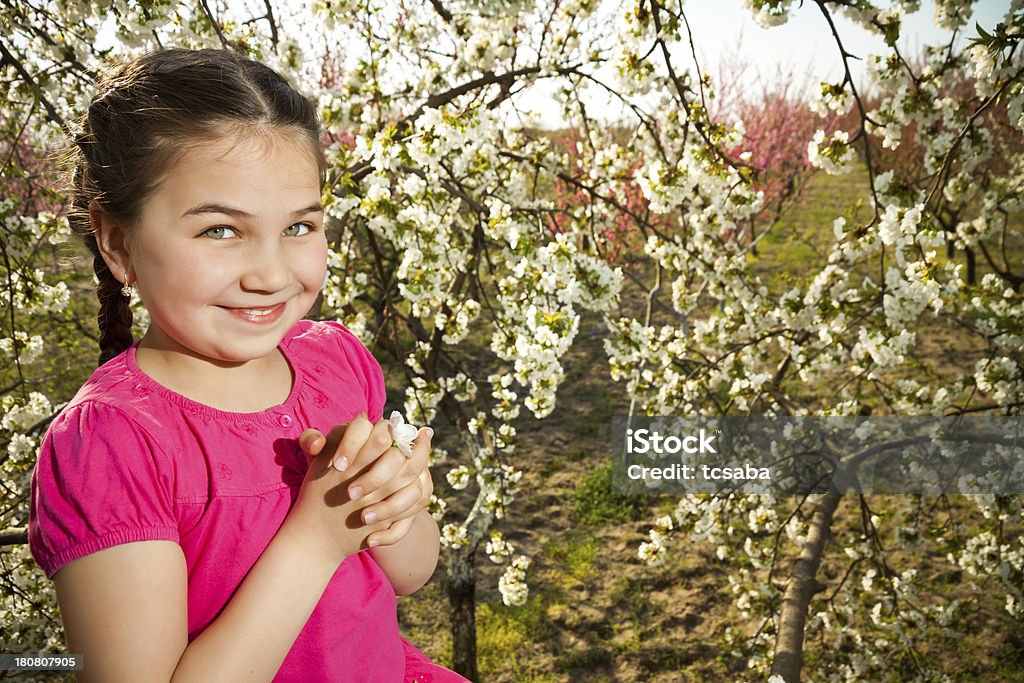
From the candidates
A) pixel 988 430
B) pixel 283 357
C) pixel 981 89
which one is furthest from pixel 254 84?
pixel 988 430

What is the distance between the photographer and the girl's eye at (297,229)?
924 mm

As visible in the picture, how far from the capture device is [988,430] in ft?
10.2

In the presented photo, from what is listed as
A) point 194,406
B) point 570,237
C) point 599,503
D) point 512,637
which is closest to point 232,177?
point 194,406

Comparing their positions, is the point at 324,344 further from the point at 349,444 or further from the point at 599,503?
the point at 599,503

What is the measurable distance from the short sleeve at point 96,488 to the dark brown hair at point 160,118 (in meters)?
0.23

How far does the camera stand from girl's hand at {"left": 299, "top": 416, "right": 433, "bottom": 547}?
2.80 ft

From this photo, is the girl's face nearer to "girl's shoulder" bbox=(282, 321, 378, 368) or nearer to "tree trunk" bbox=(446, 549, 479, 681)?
"girl's shoulder" bbox=(282, 321, 378, 368)

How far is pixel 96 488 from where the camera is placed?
2.60ft

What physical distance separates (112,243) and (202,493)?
31cm

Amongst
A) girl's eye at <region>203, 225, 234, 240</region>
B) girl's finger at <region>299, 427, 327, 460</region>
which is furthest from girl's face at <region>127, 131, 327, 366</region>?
girl's finger at <region>299, 427, 327, 460</region>

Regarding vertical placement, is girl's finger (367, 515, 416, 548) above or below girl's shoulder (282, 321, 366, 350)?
below

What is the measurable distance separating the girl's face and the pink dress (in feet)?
0.30

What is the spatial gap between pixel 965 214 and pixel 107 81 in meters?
8.78

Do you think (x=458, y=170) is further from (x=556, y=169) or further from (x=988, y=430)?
(x=988, y=430)
